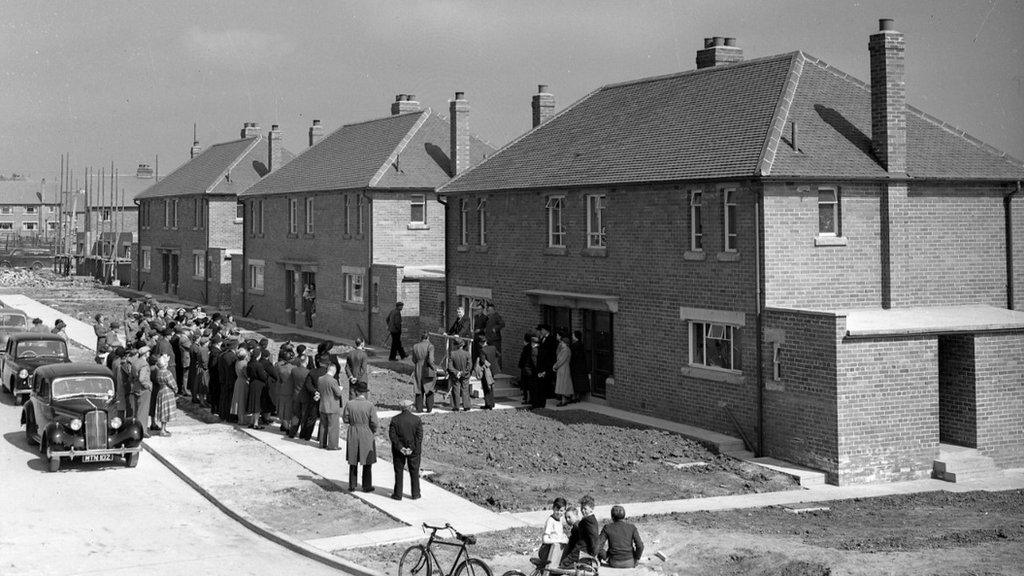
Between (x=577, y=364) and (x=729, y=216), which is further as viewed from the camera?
(x=577, y=364)

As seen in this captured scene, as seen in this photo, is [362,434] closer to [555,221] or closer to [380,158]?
[555,221]

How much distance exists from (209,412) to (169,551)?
1147 centimetres

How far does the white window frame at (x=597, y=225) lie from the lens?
2714 cm

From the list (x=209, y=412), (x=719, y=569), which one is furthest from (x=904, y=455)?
(x=209, y=412)

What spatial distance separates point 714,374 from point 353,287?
21709mm

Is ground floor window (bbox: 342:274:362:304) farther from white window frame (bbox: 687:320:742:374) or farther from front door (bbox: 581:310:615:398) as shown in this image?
white window frame (bbox: 687:320:742:374)

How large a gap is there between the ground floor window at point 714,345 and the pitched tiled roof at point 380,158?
760 inches

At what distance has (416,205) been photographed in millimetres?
41688

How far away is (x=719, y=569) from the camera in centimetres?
1412

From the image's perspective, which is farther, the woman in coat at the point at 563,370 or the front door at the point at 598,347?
the front door at the point at 598,347

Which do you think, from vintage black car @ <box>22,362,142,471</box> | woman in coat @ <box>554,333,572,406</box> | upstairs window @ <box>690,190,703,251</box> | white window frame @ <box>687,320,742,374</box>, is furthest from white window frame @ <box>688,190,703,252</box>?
vintage black car @ <box>22,362,142,471</box>

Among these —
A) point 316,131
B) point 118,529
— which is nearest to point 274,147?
point 316,131

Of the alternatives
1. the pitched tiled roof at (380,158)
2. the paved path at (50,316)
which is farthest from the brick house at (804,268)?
the paved path at (50,316)

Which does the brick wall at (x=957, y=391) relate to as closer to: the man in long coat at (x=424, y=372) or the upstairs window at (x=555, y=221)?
the upstairs window at (x=555, y=221)
